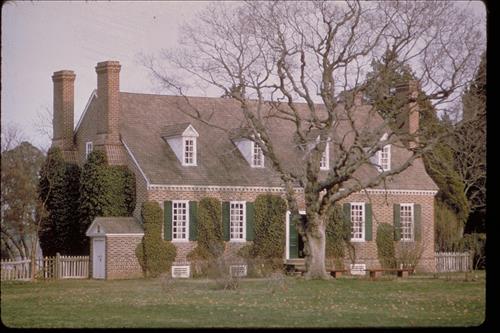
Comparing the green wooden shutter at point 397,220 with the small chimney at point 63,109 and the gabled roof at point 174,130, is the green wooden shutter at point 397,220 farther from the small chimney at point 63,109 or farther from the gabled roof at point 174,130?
the small chimney at point 63,109

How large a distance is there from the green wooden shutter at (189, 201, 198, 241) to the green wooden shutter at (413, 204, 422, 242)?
24.5 ft

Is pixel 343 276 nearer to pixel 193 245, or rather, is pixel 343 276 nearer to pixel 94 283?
pixel 193 245

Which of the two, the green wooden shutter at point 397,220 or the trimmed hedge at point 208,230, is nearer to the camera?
the trimmed hedge at point 208,230

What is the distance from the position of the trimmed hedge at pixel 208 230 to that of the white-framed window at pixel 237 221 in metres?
0.43

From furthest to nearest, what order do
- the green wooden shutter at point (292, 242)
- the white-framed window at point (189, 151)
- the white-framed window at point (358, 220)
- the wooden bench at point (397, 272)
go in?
the white-framed window at point (358, 220), the green wooden shutter at point (292, 242), the white-framed window at point (189, 151), the wooden bench at point (397, 272)

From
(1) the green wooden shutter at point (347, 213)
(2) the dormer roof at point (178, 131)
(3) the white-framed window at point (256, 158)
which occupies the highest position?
(2) the dormer roof at point (178, 131)

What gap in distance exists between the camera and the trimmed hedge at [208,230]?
2903 centimetres

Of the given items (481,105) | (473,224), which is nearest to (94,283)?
(481,105)

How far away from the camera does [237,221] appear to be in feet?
98.8

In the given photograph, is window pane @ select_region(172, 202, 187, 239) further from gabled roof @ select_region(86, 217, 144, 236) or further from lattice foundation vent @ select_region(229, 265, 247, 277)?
lattice foundation vent @ select_region(229, 265, 247, 277)

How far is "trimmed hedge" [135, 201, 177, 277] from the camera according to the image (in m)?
28.1

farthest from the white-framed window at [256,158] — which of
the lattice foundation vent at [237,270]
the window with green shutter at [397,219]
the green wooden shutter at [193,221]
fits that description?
the lattice foundation vent at [237,270]

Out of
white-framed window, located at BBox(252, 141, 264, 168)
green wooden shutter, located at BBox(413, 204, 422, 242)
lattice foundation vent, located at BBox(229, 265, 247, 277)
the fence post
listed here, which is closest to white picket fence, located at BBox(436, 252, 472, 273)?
green wooden shutter, located at BBox(413, 204, 422, 242)

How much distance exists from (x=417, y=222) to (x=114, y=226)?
10.1m
